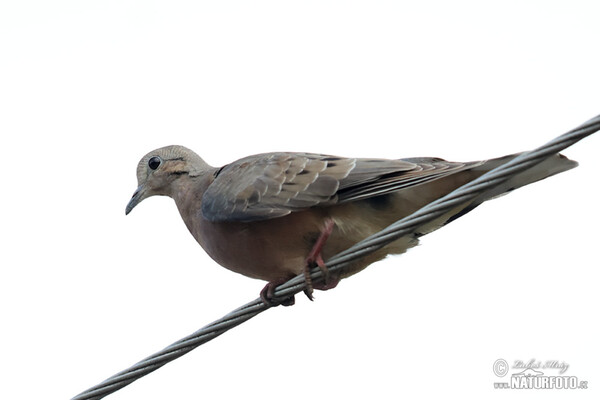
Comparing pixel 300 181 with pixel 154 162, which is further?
pixel 154 162

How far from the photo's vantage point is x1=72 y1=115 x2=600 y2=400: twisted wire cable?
339cm

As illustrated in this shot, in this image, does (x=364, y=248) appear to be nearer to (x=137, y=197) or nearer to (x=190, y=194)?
(x=190, y=194)

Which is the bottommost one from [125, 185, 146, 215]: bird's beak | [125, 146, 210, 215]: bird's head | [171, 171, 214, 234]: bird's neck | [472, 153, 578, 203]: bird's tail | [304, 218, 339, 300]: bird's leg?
[304, 218, 339, 300]: bird's leg

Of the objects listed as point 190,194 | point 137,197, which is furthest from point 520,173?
point 137,197

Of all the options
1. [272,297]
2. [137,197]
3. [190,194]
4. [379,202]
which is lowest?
[272,297]

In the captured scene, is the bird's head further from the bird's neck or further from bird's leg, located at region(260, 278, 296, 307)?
bird's leg, located at region(260, 278, 296, 307)

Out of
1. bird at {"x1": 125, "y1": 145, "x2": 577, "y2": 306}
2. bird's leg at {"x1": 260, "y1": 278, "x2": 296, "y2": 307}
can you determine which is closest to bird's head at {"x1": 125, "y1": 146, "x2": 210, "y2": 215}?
bird at {"x1": 125, "y1": 145, "x2": 577, "y2": 306}

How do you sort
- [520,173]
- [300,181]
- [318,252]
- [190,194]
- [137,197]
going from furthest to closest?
[137,197] < [190,194] < [300,181] < [318,252] < [520,173]

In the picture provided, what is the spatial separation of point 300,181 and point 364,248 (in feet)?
4.03

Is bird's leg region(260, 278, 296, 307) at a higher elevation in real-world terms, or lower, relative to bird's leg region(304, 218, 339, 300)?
lower

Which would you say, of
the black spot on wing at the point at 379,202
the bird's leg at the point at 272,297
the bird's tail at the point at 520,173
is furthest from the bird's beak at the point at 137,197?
the bird's tail at the point at 520,173

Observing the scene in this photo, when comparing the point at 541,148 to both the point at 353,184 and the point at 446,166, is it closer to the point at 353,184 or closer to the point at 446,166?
the point at 446,166

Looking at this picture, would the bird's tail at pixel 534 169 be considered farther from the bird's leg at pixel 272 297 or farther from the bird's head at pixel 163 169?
the bird's head at pixel 163 169

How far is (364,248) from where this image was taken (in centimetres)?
426
